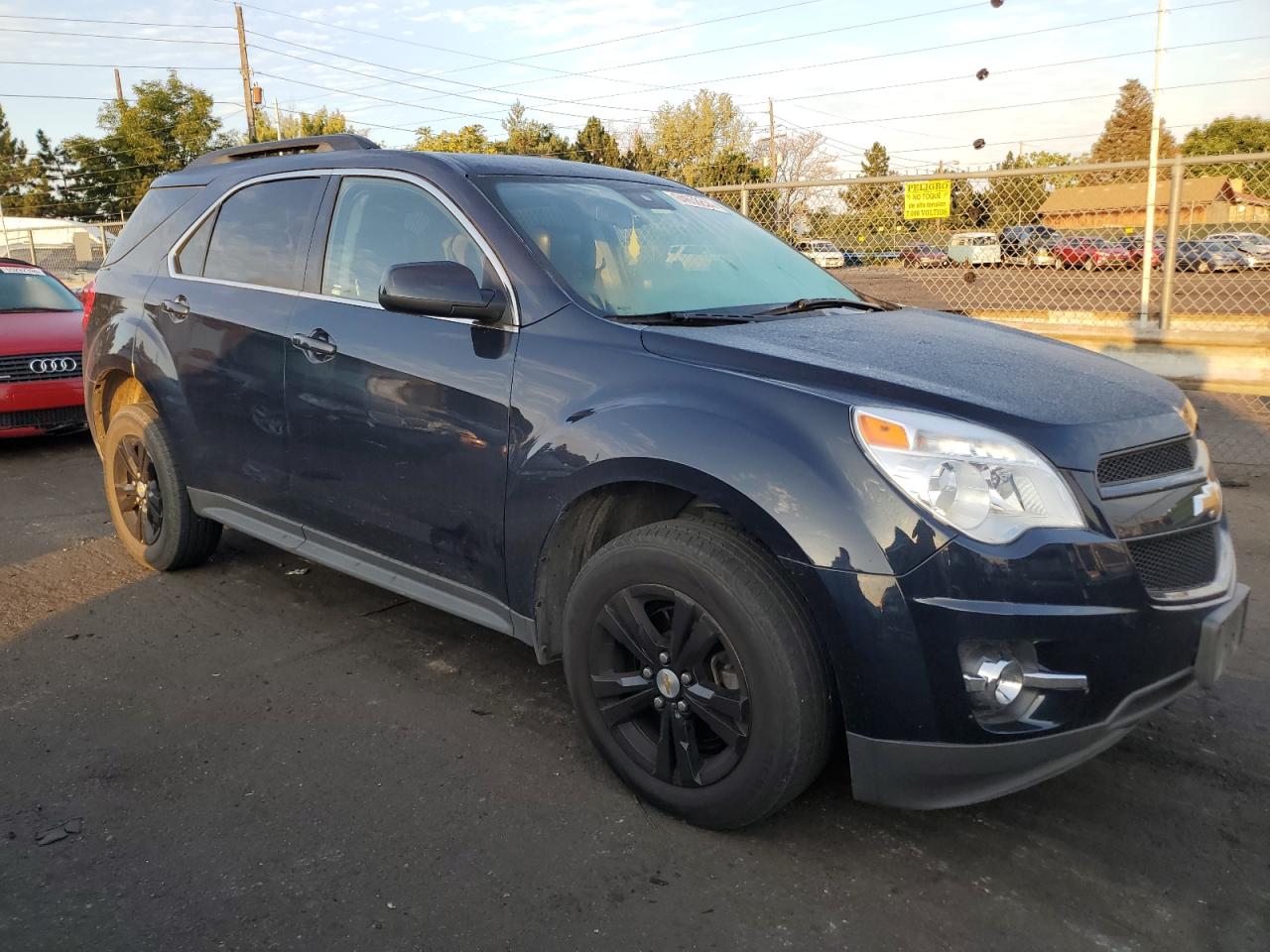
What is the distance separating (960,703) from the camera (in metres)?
2.29

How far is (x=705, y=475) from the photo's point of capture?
2.55 metres

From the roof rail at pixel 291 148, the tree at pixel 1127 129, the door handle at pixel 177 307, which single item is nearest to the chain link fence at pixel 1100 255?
the roof rail at pixel 291 148

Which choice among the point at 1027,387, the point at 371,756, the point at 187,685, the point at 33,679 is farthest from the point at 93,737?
the point at 1027,387

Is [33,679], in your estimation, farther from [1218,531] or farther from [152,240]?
[1218,531]

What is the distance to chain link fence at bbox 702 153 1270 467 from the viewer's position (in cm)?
762

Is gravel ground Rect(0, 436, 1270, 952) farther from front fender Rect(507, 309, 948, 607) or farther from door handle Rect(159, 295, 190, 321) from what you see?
door handle Rect(159, 295, 190, 321)

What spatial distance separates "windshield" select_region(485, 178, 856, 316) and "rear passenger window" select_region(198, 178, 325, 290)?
92 cm

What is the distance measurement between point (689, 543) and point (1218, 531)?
1.44m

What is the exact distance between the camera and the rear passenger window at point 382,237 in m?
3.34

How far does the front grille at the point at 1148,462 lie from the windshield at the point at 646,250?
4.37 feet

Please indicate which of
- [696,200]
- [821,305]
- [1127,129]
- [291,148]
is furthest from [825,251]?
[1127,129]

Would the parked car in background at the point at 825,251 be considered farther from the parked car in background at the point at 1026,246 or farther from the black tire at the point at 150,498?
the black tire at the point at 150,498

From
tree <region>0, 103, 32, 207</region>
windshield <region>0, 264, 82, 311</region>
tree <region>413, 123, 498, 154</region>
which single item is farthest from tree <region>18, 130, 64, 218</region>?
windshield <region>0, 264, 82, 311</region>

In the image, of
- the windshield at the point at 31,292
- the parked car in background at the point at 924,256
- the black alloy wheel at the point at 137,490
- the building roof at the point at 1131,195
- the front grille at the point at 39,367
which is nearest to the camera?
the black alloy wheel at the point at 137,490
